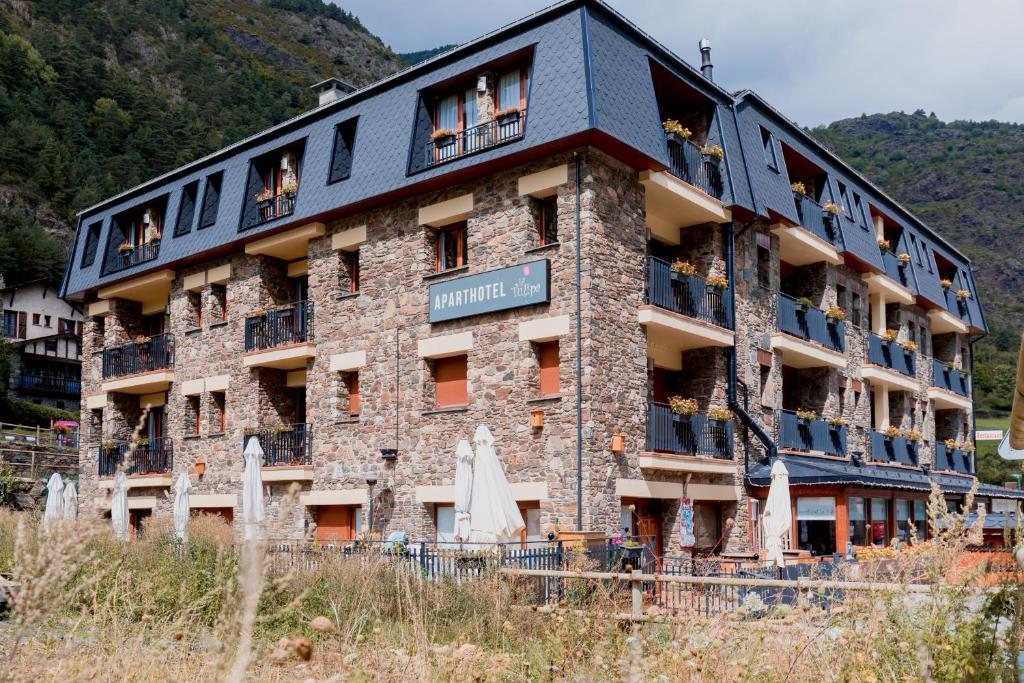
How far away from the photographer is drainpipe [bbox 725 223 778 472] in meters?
20.4

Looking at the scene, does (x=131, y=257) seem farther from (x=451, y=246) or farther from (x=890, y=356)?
(x=890, y=356)

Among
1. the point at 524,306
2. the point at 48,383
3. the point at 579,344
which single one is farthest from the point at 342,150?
the point at 48,383

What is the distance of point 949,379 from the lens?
34281 mm

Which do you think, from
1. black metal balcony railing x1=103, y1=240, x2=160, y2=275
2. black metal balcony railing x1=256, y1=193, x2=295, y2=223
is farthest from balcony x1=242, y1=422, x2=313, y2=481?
black metal balcony railing x1=103, y1=240, x2=160, y2=275

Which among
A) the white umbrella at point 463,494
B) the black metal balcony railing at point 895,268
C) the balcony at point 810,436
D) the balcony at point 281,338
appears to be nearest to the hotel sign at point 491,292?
the white umbrella at point 463,494

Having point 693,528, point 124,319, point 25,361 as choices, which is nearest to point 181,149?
point 25,361

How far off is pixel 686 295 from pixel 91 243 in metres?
18.4

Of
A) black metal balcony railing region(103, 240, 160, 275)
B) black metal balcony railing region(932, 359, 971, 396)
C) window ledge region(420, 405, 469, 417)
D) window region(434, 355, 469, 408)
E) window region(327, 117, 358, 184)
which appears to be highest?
window region(327, 117, 358, 184)

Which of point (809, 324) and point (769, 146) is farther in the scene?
point (809, 324)

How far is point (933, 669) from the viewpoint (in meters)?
6.37

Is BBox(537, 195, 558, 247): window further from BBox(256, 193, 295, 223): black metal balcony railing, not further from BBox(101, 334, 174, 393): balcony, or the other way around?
BBox(101, 334, 174, 393): balcony

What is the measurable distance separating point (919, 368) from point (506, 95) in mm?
19084

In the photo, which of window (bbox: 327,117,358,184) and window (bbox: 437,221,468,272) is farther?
window (bbox: 327,117,358,184)

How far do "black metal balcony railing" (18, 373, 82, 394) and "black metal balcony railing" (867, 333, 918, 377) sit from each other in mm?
49215
